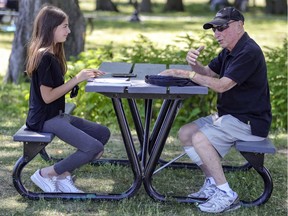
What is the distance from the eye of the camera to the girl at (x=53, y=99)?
17.7 ft

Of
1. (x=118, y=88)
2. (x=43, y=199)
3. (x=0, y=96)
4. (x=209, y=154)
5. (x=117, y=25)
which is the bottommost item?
(x=117, y=25)

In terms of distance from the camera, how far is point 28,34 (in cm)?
1021

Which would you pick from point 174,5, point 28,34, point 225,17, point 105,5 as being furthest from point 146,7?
point 225,17

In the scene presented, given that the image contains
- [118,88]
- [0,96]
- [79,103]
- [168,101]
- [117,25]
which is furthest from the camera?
[117,25]

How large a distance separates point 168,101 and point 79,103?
8.84 feet

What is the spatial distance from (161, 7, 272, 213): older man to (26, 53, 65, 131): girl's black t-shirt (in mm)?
781

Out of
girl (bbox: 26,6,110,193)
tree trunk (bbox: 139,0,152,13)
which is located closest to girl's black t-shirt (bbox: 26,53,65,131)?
girl (bbox: 26,6,110,193)

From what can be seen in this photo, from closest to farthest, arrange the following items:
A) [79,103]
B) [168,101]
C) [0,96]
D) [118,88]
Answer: [118,88] < [168,101] < [79,103] < [0,96]

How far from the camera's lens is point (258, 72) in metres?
5.43

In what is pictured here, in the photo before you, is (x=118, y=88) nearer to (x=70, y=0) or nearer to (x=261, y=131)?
(x=261, y=131)

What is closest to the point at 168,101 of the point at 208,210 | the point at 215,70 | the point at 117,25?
the point at 215,70

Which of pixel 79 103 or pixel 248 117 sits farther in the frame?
pixel 79 103

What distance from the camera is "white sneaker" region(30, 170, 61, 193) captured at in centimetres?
555

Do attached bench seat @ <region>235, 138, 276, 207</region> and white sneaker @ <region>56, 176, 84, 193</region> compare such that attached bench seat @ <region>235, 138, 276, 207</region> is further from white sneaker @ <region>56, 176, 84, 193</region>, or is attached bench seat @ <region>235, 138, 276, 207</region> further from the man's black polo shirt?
white sneaker @ <region>56, 176, 84, 193</region>
